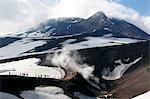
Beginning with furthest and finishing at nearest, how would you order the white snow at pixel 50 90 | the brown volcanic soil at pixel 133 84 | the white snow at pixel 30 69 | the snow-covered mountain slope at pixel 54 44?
the snow-covered mountain slope at pixel 54 44
the white snow at pixel 30 69
the brown volcanic soil at pixel 133 84
the white snow at pixel 50 90

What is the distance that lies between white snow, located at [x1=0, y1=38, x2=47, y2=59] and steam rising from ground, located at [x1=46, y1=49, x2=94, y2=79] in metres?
3.82

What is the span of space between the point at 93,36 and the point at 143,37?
9339 millimetres

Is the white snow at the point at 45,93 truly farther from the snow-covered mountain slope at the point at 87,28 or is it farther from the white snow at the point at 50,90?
the snow-covered mountain slope at the point at 87,28

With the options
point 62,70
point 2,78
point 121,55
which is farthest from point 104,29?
point 2,78

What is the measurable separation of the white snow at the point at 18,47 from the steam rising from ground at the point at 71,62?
382cm

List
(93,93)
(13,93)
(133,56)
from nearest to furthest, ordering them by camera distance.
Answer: (13,93), (93,93), (133,56)

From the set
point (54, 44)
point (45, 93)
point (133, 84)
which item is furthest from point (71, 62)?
point (45, 93)

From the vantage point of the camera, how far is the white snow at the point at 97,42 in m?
54.0

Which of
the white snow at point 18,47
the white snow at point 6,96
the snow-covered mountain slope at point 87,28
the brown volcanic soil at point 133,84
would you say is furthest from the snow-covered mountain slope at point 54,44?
the white snow at point 6,96

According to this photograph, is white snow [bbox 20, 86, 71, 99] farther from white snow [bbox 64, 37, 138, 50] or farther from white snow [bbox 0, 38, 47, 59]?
white snow [bbox 64, 37, 138, 50]

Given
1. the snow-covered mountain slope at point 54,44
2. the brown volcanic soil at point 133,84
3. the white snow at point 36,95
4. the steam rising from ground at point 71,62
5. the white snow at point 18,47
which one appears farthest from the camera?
the snow-covered mountain slope at point 54,44

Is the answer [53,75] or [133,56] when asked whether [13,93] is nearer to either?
[53,75]

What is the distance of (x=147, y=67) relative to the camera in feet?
148

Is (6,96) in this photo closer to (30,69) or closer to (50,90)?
(50,90)
